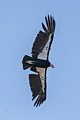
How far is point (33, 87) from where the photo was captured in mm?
196625

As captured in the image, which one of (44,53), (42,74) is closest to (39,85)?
(42,74)

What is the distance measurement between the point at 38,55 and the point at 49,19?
2.79 metres

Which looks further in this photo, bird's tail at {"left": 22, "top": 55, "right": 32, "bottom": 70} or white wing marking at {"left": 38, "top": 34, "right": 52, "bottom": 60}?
white wing marking at {"left": 38, "top": 34, "right": 52, "bottom": 60}

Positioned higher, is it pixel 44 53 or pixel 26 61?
pixel 44 53

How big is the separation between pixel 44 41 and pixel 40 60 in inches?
58.1

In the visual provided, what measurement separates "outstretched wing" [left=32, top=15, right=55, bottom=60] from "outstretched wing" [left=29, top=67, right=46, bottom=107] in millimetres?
1442

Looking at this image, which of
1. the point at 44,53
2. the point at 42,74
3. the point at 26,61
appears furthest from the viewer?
the point at 42,74

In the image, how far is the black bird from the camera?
195 m

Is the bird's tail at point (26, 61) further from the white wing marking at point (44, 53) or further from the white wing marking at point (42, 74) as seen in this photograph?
the white wing marking at point (42, 74)

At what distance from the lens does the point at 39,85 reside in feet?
648

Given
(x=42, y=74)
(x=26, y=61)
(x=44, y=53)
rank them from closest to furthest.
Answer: (x=26, y=61)
(x=44, y=53)
(x=42, y=74)

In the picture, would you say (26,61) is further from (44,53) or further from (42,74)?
(42,74)

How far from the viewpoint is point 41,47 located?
643 feet

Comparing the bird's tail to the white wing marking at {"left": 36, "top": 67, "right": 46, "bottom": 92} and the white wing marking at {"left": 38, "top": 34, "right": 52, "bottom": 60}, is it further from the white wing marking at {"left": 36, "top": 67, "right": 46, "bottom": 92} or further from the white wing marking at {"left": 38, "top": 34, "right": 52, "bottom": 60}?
the white wing marking at {"left": 36, "top": 67, "right": 46, "bottom": 92}
